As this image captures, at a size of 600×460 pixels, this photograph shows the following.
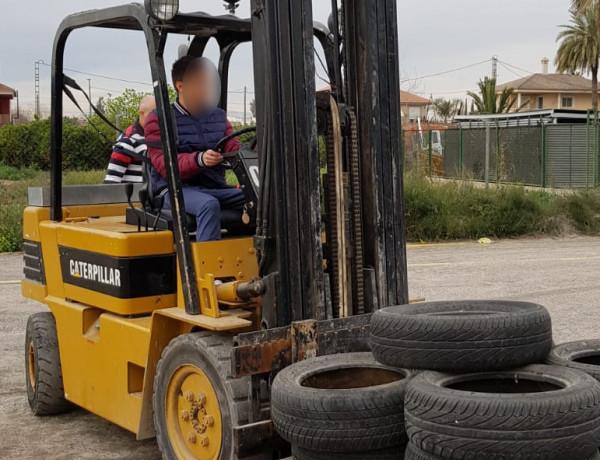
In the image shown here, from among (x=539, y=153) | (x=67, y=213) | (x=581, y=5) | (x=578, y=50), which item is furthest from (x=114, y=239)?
(x=578, y=50)

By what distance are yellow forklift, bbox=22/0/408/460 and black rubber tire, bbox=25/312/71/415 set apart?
2.47 ft

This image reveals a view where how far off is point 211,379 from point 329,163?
1293 mm

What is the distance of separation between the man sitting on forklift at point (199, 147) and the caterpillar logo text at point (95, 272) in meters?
0.54

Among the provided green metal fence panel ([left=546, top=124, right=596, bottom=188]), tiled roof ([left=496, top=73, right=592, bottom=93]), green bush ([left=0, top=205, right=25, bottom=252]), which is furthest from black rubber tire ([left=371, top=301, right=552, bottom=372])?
tiled roof ([left=496, top=73, right=592, bottom=93])

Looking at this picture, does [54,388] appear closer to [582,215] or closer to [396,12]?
[396,12]

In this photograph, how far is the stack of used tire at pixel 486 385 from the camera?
3.51m

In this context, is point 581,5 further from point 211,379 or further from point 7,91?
point 7,91

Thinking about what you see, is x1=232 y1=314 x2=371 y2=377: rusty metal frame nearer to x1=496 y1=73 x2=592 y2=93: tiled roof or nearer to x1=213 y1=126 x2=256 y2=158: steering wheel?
x1=213 y1=126 x2=256 y2=158: steering wheel

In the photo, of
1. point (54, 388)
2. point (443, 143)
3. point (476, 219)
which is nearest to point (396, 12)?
point (54, 388)

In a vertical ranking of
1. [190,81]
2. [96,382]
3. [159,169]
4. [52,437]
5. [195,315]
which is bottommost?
[52,437]

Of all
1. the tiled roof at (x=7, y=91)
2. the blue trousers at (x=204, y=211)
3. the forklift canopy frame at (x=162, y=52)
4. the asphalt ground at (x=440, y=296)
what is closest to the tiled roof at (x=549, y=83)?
the tiled roof at (x=7, y=91)

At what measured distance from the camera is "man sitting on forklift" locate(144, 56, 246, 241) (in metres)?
5.21

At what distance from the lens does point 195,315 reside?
4.97 meters

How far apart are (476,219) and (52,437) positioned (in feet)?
41.9
